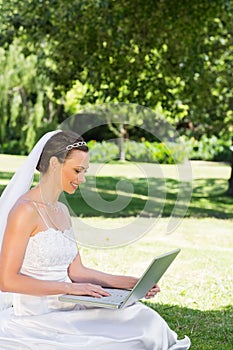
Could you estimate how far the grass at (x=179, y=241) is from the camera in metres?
5.84

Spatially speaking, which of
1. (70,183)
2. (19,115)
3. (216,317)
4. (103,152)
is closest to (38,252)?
(70,183)

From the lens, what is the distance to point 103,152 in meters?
20.6

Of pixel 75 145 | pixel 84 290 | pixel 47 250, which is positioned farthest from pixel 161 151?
pixel 84 290

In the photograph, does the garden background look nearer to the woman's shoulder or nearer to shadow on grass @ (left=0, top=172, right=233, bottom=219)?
shadow on grass @ (left=0, top=172, right=233, bottom=219)

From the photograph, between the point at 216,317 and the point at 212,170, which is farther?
the point at 212,170

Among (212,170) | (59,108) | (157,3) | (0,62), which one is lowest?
(212,170)

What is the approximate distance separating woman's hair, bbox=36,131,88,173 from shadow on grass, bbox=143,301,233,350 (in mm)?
1917

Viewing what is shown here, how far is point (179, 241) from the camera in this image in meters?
10.4

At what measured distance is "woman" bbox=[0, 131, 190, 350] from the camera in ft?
11.1

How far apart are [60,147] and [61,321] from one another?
0.84 metres

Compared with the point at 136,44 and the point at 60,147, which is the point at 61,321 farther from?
the point at 136,44

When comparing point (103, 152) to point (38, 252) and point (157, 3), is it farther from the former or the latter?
point (38, 252)

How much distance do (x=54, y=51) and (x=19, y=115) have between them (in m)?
9.51

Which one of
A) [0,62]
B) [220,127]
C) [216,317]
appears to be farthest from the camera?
[0,62]
